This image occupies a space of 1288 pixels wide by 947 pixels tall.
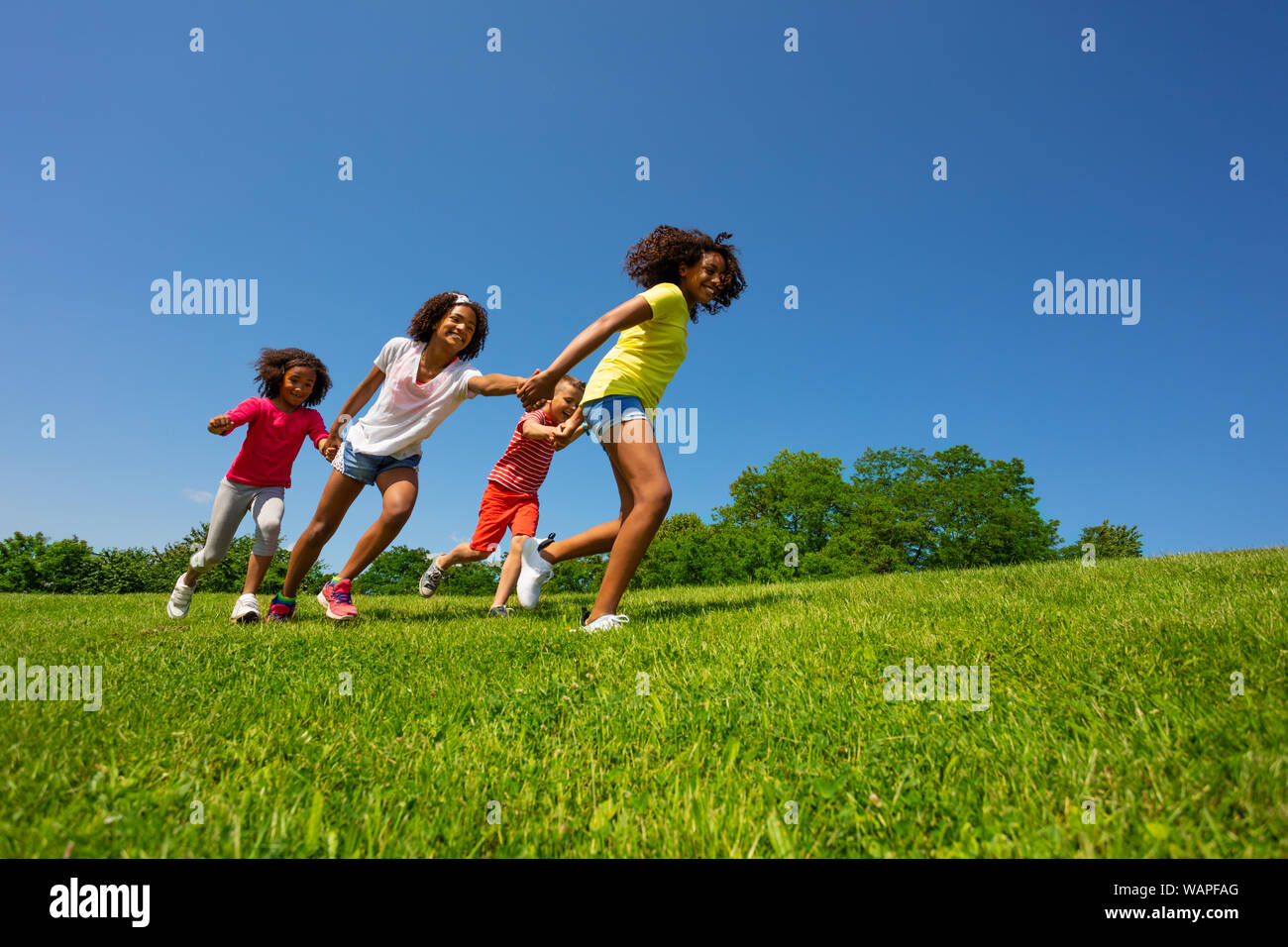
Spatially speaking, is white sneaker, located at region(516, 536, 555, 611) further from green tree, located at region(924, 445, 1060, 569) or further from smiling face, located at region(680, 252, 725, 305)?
green tree, located at region(924, 445, 1060, 569)

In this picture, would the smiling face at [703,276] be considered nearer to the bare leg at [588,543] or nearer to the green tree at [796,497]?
the bare leg at [588,543]

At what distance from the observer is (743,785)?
1840 mm

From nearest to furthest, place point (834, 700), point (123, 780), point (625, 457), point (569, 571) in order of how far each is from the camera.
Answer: point (123, 780) → point (834, 700) → point (625, 457) → point (569, 571)

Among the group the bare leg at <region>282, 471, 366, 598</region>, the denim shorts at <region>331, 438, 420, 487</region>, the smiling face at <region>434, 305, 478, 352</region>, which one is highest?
the smiling face at <region>434, 305, 478, 352</region>

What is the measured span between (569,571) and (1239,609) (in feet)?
62.5

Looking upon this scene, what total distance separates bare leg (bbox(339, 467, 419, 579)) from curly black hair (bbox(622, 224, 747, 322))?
2809 mm

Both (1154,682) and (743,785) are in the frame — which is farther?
(1154,682)

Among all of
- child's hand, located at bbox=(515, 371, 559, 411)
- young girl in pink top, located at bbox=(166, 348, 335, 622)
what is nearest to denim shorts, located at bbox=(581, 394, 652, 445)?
child's hand, located at bbox=(515, 371, 559, 411)

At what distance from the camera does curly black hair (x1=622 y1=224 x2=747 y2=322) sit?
16.2 ft

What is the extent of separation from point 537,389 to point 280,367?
3.99 metres

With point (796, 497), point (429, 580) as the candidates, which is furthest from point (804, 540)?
point (429, 580)

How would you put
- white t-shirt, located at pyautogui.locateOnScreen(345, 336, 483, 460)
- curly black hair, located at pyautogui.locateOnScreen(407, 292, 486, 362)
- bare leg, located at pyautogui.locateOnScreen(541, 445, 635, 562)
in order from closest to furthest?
bare leg, located at pyautogui.locateOnScreen(541, 445, 635, 562)
white t-shirt, located at pyautogui.locateOnScreen(345, 336, 483, 460)
curly black hair, located at pyautogui.locateOnScreen(407, 292, 486, 362)

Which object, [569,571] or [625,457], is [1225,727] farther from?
[569,571]
